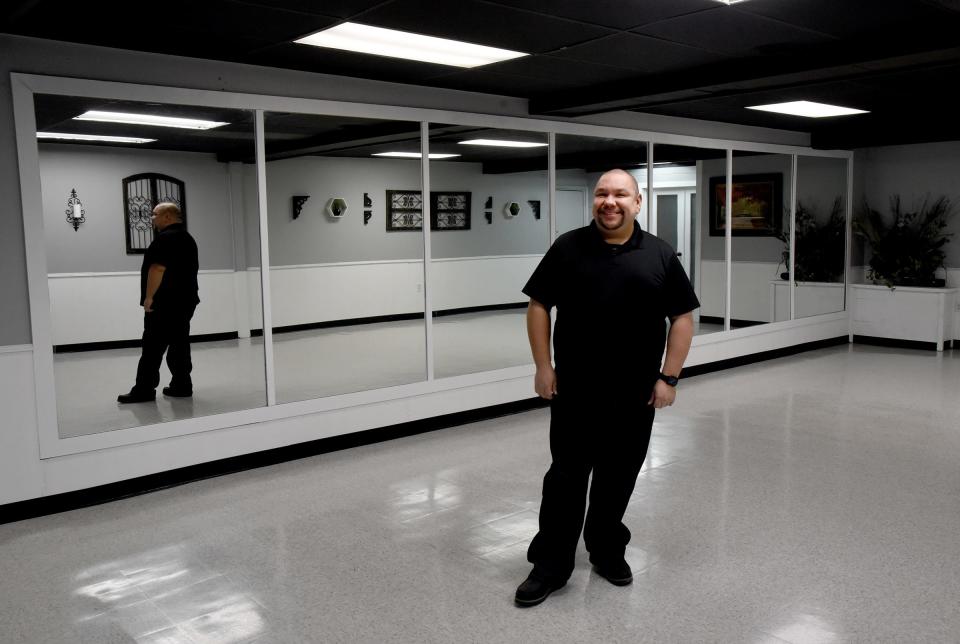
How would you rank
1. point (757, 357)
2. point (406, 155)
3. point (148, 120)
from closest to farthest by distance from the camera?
1. point (148, 120)
2. point (757, 357)
3. point (406, 155)

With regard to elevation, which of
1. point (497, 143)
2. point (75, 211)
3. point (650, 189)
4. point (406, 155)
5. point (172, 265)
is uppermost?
point (406, 155)

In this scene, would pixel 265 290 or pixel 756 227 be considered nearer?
pixel 265 290

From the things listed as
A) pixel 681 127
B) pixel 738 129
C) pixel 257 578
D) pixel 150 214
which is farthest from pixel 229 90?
pixel 738 129

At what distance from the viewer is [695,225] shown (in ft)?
32.4

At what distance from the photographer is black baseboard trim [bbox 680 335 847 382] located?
716cm

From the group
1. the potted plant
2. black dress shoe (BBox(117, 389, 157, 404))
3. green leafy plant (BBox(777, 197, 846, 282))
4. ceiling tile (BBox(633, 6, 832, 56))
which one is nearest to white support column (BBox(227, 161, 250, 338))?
black dress shoe (BBox(117, 389, 157, 404))

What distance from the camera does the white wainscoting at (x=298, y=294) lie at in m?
5.90

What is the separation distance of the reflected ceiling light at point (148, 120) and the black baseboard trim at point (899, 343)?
7423 mm

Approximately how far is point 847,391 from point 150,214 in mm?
5815

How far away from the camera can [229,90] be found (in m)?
4.27

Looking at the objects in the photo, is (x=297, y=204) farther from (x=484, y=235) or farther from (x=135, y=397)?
(x=135, y=397)

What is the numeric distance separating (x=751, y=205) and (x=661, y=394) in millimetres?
7294

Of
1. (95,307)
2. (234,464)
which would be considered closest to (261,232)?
(234,464)

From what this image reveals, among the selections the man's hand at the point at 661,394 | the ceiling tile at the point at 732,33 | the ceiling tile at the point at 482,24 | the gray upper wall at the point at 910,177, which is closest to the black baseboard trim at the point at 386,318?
the gray upper wall at the point at 910,177
